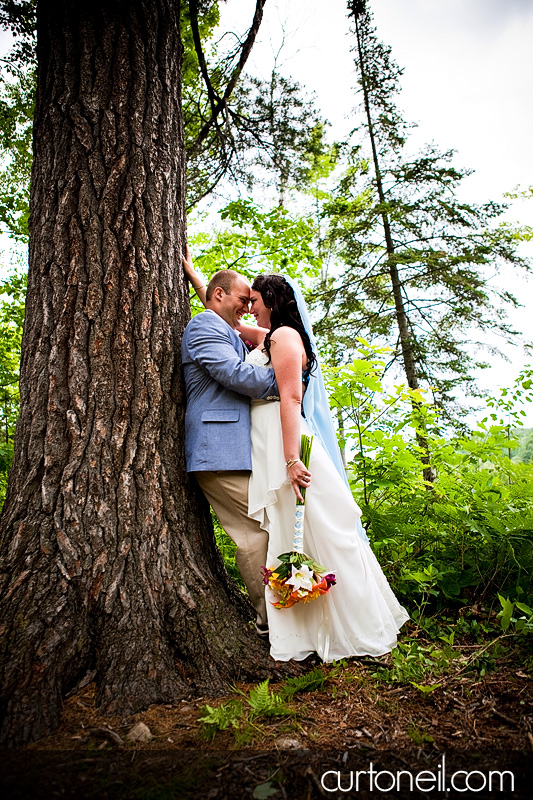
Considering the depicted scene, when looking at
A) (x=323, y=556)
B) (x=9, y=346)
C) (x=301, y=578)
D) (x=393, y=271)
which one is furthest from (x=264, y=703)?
(x=393, y=271)

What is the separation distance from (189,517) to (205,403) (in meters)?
0.64

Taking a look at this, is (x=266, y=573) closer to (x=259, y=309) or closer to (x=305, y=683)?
(x=305, y=683)

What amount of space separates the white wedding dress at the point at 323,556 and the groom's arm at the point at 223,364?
187 mm

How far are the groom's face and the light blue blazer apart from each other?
0.35 m

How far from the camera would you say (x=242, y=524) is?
9.82ft

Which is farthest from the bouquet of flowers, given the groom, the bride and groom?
the groom

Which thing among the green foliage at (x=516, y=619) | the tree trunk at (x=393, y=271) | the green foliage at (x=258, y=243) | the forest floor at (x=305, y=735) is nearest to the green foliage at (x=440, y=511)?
the green foliage at (x=516, y=619)

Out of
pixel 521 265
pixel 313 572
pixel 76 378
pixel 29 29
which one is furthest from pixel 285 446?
pixel 521 265

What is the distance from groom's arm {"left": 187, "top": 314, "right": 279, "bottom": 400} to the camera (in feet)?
9.32

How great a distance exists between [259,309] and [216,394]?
0.69m

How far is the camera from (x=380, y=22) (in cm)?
1163

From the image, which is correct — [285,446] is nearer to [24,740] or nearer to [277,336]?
[277,336]

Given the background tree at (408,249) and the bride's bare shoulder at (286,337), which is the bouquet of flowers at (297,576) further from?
the background tree at (408,249)

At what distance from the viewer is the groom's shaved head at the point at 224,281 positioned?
338 cm
